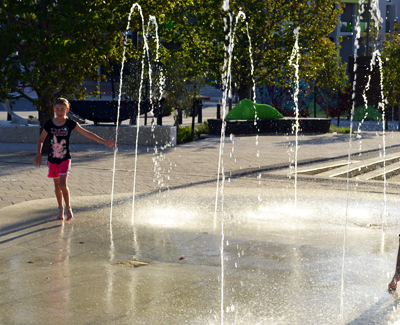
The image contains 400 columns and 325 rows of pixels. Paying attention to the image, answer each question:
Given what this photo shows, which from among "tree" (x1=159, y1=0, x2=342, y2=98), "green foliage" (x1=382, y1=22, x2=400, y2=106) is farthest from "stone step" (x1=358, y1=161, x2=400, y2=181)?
"green foliage" (x1=382, y1=22, x2=400, y2=106)

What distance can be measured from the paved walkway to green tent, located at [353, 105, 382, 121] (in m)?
12.3

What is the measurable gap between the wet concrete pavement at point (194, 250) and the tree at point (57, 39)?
3.07m

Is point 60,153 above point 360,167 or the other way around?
above

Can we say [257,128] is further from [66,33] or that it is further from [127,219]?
Answer: [127,219]

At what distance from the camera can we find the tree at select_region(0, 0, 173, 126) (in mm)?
13375

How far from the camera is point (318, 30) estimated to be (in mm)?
25766

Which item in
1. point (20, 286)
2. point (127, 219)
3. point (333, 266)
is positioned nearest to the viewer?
point (20, 286)

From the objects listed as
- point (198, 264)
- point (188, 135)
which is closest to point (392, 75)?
point (188, 135)

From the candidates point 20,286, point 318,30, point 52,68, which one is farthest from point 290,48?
point 20,286

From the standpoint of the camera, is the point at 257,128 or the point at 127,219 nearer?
the point at 127,219

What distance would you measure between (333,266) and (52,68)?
10.5 metres

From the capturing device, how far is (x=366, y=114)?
32969 millimetres

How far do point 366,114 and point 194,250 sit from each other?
2843cm

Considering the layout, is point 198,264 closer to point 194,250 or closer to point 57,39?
point 194,250
